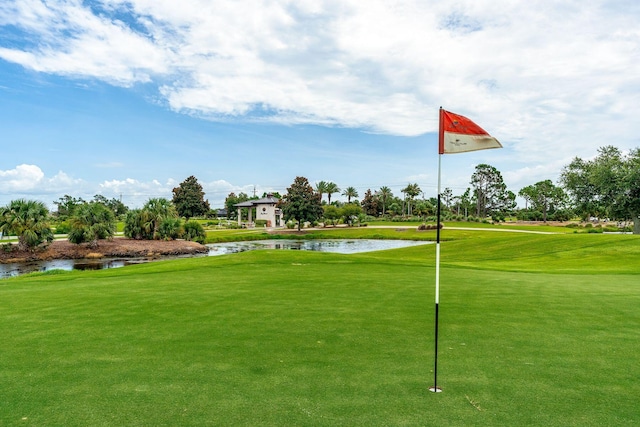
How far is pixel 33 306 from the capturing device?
1042 cm

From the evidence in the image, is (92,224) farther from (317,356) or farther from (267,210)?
(267,210)

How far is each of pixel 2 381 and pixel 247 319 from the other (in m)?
4.21

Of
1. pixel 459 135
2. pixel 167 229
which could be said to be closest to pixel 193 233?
pixel 167 229

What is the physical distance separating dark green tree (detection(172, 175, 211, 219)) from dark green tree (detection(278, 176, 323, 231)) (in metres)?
23.4

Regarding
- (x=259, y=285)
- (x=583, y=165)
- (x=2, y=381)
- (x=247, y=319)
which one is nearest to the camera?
(x=2, y=381)

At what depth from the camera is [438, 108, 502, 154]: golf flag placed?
6.79 m

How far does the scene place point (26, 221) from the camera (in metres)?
37.7

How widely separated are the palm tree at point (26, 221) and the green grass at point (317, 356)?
29.7m

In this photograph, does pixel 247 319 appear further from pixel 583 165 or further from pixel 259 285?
pixel 583 165

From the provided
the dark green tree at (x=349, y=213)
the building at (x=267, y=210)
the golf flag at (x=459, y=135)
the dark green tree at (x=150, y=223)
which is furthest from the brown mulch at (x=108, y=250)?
the dark green tree at (x=349, y=213)

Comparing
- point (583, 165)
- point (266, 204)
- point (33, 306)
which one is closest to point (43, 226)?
point (33, 306)

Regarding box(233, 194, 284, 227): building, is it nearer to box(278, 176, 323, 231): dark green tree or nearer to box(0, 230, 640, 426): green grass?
box(278, 176, 323, 231): dark green tree

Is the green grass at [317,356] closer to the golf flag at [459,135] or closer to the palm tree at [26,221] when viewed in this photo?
the golf flag at [459,135]

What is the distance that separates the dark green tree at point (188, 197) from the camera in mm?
96438
